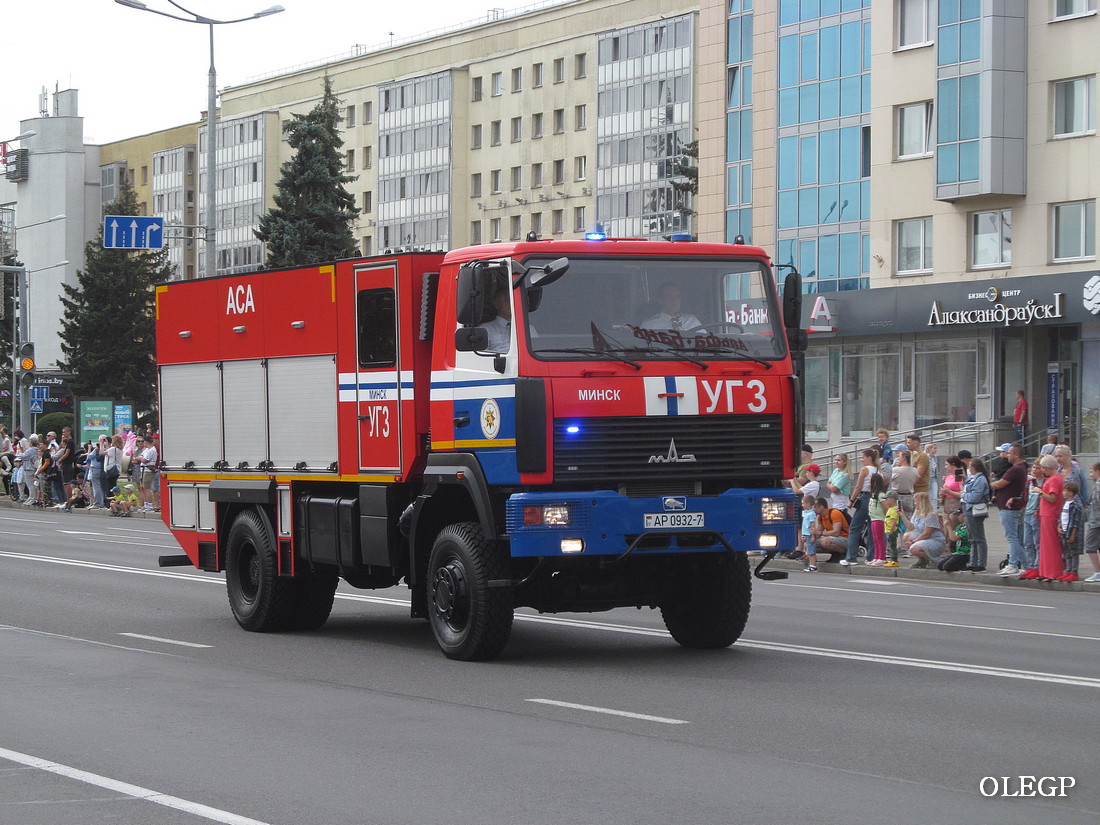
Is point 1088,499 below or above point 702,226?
below

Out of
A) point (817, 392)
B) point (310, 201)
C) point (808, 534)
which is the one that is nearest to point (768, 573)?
point (808, 534)

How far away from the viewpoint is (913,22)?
49.2 meters

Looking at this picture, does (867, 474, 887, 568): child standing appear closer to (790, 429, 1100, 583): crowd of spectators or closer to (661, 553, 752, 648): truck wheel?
(790, 429, 1100, 583): crowd of spectators

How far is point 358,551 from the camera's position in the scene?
13.9 metres

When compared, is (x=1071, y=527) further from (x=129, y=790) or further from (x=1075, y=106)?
(x=1075, y=106)

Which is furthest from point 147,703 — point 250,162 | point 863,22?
point 250,162

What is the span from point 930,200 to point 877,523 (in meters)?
25.9

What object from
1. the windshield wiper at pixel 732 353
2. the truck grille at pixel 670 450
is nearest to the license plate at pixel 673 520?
the truck grille at pixel 670 450

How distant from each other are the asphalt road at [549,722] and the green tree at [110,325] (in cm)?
7012

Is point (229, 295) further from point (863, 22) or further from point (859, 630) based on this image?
point (863, 22)

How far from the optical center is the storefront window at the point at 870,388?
51.1 m

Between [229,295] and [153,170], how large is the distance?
10851 cm

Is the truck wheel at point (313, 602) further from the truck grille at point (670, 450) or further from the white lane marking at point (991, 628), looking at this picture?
the white lane marking at point (991, 628)

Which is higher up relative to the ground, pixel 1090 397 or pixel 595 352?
pixel 595 352
